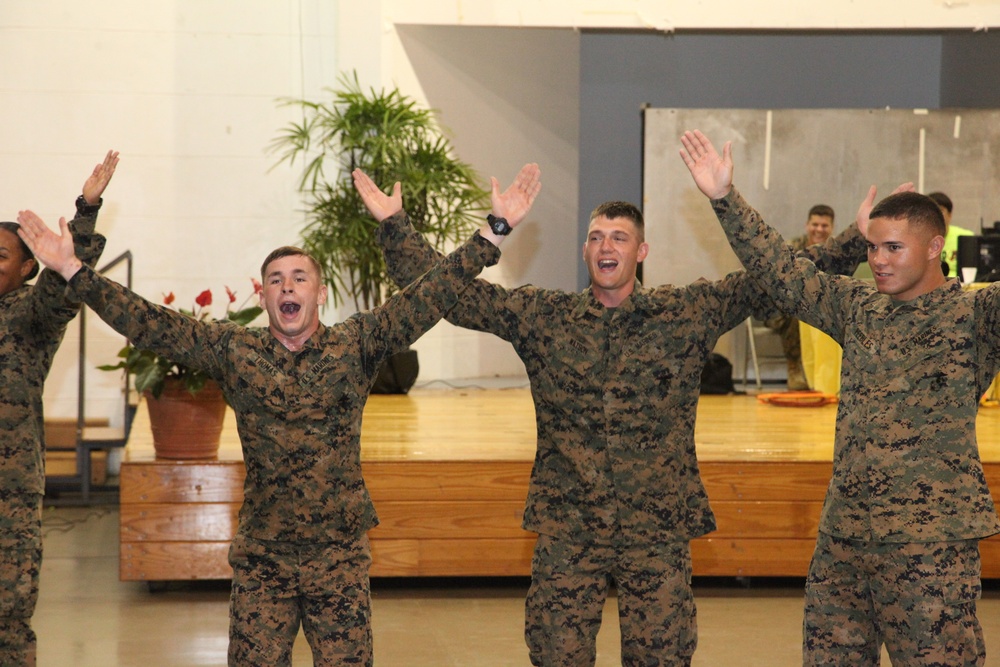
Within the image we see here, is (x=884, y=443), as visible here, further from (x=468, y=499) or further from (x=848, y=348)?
(x=468, y=499)

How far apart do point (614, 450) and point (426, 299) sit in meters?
0.61

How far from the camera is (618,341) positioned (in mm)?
3148

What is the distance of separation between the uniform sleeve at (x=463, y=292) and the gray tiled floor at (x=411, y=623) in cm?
153

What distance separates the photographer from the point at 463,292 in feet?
10.5

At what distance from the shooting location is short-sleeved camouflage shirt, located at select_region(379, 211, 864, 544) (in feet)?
10.2

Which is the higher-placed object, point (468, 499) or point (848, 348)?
point (848, 348)

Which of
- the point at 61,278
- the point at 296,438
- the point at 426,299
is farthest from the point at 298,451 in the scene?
the point at 61,278

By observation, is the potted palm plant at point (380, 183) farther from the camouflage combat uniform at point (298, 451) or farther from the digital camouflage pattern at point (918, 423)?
the digital camouflage pattern at point (918, 423)

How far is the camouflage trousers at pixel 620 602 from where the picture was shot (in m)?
3.04

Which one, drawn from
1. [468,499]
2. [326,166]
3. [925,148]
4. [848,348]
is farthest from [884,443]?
[925,148]

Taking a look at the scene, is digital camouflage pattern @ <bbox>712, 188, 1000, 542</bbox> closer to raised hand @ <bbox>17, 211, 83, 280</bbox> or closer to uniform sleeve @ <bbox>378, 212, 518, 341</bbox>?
uniform sleeve @ <bbox>378, 212, 518, 341</bbox>

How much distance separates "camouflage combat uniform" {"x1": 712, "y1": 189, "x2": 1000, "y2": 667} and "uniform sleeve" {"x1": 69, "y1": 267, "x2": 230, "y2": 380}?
5.10 ft

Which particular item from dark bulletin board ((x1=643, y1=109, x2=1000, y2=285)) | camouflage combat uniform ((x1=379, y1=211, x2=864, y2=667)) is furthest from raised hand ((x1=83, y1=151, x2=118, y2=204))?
dark bulletin board ((x1=643, y1=109, x2=1000, y2=285))

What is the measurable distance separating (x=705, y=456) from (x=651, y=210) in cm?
388
